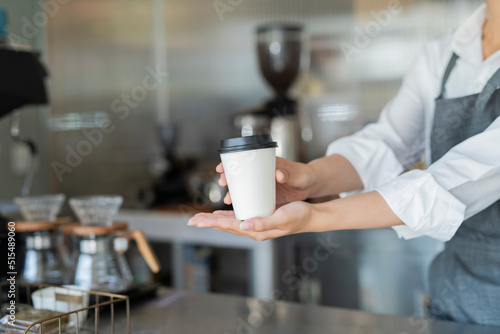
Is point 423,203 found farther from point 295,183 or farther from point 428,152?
point 428,152

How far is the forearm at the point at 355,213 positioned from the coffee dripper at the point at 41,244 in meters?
0.69

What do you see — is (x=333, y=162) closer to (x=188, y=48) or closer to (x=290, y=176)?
(x=290, y=176)

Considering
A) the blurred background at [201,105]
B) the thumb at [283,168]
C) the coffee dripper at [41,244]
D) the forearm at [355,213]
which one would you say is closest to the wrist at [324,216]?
the forearm at [355,213]

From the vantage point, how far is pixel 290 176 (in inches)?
39.5

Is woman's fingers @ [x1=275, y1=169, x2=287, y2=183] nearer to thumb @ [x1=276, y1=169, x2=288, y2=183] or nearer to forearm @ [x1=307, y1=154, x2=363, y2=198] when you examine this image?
thumb @ [x1=276, y1=169, x2=288, y2=183]

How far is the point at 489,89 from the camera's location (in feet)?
3.40

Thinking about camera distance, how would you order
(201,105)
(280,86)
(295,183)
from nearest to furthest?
(295,183), (280,86), (201,105)

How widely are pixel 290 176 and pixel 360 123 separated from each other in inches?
57.9

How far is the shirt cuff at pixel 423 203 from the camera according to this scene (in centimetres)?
82

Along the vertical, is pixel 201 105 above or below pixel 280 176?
above

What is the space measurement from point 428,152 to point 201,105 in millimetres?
1796

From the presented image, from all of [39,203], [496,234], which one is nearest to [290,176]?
[496,234]

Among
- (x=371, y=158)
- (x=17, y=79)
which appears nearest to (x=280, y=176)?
(x=371, y=158)

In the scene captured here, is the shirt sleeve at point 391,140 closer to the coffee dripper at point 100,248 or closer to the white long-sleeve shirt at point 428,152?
the white long-sleeve shirt at point 428,152
